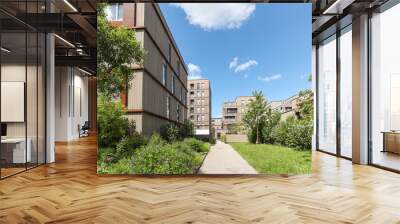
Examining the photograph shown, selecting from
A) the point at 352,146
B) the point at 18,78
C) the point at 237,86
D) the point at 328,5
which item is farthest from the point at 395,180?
the point at 18,78

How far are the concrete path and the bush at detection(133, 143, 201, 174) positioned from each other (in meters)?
0.17

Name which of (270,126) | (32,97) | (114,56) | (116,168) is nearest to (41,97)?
(32,97)

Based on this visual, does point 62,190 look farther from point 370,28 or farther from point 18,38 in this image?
point 370,28

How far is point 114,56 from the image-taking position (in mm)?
5160

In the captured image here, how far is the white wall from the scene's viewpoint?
12695 millimetres

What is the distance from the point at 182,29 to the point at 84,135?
11380 millimetres

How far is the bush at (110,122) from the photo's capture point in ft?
16.9

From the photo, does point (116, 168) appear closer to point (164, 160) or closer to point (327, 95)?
point (164, 160)

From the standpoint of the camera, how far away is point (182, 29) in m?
5.23

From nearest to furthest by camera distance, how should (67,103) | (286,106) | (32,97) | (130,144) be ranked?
(130,144), (286,106), (32,97), (67,103)

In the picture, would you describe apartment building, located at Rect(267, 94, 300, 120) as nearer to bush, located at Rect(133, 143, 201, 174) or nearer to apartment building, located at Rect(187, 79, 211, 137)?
apartment building, located at Rect(187, 79, 211, 137)

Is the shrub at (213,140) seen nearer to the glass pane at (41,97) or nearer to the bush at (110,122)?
the bush at (110,122)

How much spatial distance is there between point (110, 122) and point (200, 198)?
6.72 feet

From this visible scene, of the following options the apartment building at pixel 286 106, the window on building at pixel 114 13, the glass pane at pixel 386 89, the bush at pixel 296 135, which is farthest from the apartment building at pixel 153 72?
the glass pane at pixel 386 89
